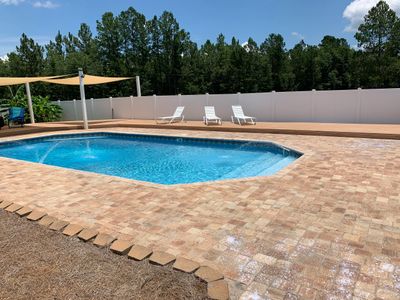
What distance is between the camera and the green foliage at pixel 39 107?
1752 centimetres

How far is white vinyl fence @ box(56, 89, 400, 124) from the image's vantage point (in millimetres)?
11188

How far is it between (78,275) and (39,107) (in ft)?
58.0

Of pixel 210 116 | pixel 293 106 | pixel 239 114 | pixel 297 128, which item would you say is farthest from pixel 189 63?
pixel 297 128

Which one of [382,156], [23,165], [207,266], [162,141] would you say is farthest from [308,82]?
[207,266]

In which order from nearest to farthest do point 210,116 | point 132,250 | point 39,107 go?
point 132,250
point 210,116
point 39,107

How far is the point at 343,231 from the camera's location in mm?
3270

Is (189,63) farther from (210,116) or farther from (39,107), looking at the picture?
(210,116)

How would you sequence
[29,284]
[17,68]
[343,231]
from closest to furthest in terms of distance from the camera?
1. [29,284]
2. [343,231]
3. [17,68]

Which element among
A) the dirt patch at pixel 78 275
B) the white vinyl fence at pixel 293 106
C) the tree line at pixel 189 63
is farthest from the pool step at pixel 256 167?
the tree line at pixel 189 63

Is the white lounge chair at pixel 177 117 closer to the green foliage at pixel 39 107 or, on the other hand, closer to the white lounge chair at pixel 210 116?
the white lounge chair at pixel 210 116

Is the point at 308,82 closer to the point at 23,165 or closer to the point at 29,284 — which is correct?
the point at 23,165

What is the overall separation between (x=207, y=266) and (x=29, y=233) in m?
2.07

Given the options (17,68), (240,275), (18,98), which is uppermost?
(17,68)

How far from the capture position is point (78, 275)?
2633 mm
